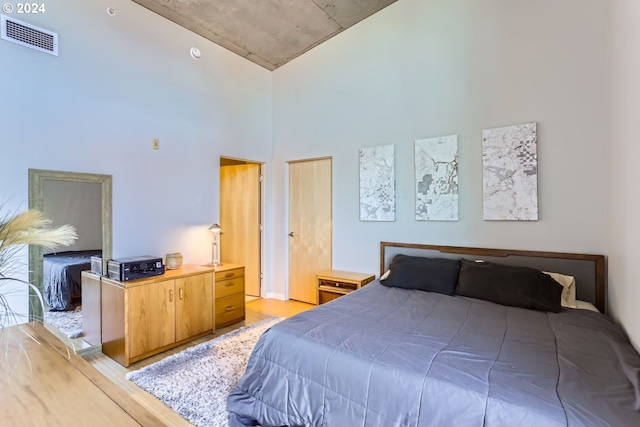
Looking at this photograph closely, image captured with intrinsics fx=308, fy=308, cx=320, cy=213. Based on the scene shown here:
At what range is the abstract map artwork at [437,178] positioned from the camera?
312cm

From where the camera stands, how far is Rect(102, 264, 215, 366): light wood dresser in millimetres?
2553

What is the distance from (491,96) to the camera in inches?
116

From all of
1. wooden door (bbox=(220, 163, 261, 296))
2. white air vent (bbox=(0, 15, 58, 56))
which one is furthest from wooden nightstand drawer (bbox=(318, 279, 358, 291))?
white air vent (bbox=(0, 15, 58, 56))

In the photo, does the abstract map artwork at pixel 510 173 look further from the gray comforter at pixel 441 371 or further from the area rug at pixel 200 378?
the area rug at pixel 200 378

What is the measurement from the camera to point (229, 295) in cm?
345

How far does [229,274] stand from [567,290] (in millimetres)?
3153

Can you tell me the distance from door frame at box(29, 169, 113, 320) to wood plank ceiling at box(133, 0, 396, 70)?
6.18 feet

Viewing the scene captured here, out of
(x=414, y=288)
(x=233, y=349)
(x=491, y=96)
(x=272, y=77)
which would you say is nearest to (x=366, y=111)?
(x=491, y=96)

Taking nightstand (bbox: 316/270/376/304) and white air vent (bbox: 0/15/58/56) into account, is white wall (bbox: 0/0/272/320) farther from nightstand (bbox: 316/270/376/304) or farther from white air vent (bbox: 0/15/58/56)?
nightstand (bbox: 316/270/376/304)

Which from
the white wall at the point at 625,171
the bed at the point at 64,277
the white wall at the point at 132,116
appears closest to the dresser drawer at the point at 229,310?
the white wall at the point at 132,116

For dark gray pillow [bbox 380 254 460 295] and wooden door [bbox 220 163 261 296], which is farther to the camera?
wooden door [bbox 220 163 261 296]

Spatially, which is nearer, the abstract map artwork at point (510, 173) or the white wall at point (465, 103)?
the white wall at point (465, 103)

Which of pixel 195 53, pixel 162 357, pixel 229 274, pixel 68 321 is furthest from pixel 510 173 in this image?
pixel 68 321

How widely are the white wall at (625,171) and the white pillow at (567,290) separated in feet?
0.73
